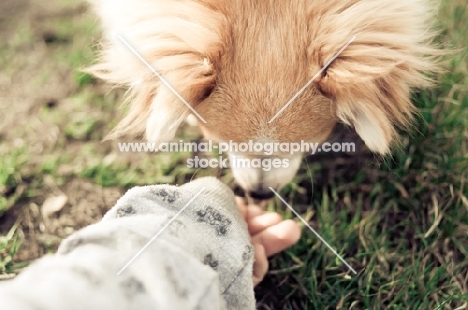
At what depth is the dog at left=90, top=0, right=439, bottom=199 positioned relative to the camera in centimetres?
156

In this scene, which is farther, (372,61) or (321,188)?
(321,188)

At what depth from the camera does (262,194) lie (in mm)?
2076

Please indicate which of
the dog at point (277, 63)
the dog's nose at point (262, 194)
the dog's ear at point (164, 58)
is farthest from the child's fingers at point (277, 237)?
the dog's ear at point (164, 58)

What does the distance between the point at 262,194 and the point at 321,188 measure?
298 mm

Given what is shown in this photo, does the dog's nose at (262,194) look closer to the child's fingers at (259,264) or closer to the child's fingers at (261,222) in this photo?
the child's fingers at (261,222)

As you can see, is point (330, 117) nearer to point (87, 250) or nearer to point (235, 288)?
point (235, 288)

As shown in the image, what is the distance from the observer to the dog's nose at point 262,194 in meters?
2.06

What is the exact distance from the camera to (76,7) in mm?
2799

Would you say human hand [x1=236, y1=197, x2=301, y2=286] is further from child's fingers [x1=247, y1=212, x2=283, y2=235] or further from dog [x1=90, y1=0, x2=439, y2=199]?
dog [x1=90, y1=0, x2=439, y2=199]

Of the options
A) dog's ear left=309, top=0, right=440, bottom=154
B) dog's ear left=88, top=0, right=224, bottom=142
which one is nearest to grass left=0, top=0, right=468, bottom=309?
dog's ear left=309, top=0, right=440, bottom=154

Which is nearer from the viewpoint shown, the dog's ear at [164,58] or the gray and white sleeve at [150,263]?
the gray and white sleeve at [150,263]

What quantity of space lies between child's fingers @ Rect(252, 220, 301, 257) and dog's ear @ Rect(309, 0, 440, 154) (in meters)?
0.44

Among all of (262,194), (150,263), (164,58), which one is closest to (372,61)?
(164,58)

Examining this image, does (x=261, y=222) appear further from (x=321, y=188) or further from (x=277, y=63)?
(x=277, y=63)
